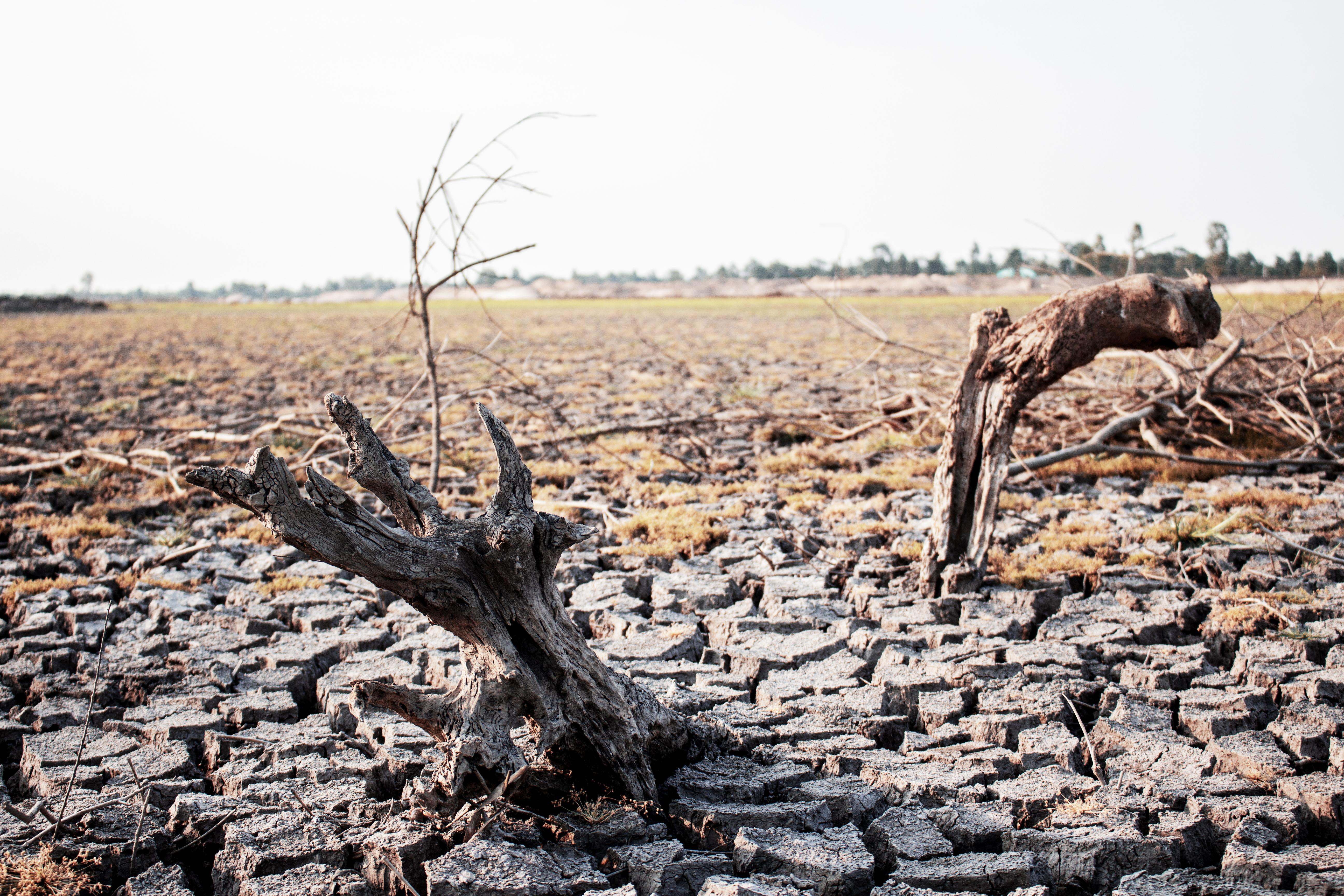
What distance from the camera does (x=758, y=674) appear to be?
3.91 m

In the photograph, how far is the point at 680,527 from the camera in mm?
5918

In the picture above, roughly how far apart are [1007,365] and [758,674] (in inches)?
73.5

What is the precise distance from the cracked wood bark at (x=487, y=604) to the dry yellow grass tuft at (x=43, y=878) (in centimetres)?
83

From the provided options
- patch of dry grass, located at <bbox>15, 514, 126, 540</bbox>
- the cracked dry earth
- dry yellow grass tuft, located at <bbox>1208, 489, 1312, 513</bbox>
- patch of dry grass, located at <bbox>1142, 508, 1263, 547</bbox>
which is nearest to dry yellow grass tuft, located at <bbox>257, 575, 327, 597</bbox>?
the cracked dry earth

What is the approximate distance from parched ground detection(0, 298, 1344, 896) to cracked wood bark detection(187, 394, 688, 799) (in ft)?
0.68

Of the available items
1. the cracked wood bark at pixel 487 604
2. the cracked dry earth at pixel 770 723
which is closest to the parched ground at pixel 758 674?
the cracked dry earth at pixel 770 723

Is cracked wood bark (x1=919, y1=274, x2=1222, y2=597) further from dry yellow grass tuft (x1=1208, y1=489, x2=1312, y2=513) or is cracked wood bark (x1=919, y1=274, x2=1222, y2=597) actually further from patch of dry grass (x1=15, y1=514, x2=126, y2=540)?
patch of dry grass (x1=15, y1=514, x2=126, y2=540)

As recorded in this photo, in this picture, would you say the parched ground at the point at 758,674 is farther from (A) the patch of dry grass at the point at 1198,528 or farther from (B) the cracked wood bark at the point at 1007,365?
(B) the cracked wood bark at the point at 1007,365

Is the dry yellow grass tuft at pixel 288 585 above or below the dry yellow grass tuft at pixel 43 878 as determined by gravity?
above

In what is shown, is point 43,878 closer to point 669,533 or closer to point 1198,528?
point 669,533

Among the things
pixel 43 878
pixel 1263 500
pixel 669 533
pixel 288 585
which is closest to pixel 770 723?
pixel 43 878

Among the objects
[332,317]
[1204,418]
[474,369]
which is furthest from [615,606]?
[332,317]

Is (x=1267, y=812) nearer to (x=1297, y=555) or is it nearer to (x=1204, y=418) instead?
(x=1297, y=555)

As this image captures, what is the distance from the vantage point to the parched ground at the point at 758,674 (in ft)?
8.52
